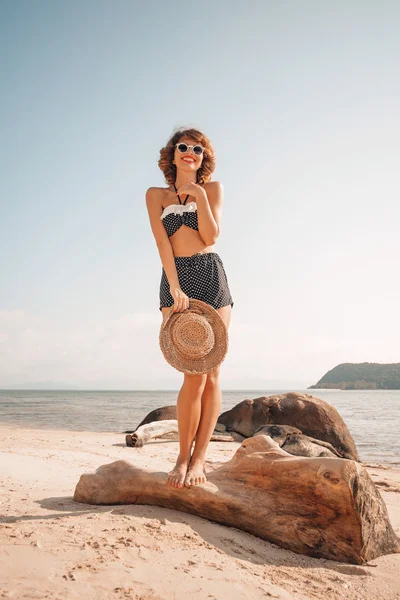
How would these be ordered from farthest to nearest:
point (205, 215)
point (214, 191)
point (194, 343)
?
point (214, 191)
point (205, 215)
point (194, 343)

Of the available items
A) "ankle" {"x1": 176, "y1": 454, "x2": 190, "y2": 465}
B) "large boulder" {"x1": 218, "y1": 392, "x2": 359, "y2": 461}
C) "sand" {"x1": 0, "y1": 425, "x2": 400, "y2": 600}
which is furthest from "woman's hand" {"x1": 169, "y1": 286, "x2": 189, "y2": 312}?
"large boulder" {"x1": 218, "y1": 392, "x2": 359, "y2": 461}

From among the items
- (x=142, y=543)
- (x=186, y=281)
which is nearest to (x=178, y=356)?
(x=186, y=281)

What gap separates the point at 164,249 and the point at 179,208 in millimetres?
407

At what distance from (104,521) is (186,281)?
2.00 meters

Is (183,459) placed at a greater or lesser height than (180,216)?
lesser

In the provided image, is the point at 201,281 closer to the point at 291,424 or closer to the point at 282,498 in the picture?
the point at 282,498

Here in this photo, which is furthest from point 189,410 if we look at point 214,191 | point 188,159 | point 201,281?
point 188,159

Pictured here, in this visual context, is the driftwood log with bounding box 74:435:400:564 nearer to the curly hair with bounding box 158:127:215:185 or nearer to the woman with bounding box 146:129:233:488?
the woman with bounding box 146:129:233:488

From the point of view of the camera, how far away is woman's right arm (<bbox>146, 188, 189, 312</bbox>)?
157 inches

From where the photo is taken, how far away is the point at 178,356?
12.8 feet

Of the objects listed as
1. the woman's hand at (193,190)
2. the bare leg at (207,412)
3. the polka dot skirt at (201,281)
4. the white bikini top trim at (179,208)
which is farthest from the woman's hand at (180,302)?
the woman's hand at (193,190)

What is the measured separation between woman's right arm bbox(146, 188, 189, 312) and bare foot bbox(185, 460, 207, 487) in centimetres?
127

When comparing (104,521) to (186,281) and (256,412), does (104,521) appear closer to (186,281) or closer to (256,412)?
(186,281)

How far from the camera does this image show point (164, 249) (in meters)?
4.25
